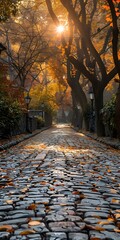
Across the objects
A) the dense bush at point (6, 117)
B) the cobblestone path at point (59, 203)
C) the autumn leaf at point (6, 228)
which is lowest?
the cobblestone path at point (59, 203)

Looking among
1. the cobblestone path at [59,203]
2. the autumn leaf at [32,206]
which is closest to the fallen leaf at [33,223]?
the cobblestone path at [59,203]

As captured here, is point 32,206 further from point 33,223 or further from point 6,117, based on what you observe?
point 6,117

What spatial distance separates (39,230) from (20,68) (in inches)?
1278

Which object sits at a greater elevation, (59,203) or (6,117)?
(6,117)

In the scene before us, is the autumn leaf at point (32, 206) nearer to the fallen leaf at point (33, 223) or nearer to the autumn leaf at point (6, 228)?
the fallen leaf at point (33, 223)

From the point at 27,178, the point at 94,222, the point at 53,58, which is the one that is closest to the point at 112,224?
the point at 94,222

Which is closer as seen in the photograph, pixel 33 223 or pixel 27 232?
pixel 27 232

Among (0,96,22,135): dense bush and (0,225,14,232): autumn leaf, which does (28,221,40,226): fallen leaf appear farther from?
(0,96,22,135): dense bush

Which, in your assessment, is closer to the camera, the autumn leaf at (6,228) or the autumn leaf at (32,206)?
the autumn leaf at (6,228)

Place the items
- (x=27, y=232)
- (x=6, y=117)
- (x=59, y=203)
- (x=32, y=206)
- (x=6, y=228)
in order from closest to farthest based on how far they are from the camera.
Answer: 1. (x=27, y=232)
2. (x=6, y=228)
3. (x=32, y=206)
4. (x=59, y=203)
5. (x=6, y=117)

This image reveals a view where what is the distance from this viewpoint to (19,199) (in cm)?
447

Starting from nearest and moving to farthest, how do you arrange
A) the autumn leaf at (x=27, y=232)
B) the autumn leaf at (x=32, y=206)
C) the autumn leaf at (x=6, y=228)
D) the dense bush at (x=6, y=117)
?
the autumn leaf at (x=27, y=232) → the autumn leaf at (x=6, y=228) → the autumn leaf at (x=32, y=206) → the dense bush at (x=6, y=117)

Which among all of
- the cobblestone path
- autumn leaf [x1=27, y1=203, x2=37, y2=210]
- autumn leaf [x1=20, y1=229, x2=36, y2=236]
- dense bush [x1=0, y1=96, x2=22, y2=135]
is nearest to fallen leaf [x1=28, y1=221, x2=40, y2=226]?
the cobblestone path

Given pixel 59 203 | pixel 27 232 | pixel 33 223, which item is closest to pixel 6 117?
pixel 59 203
